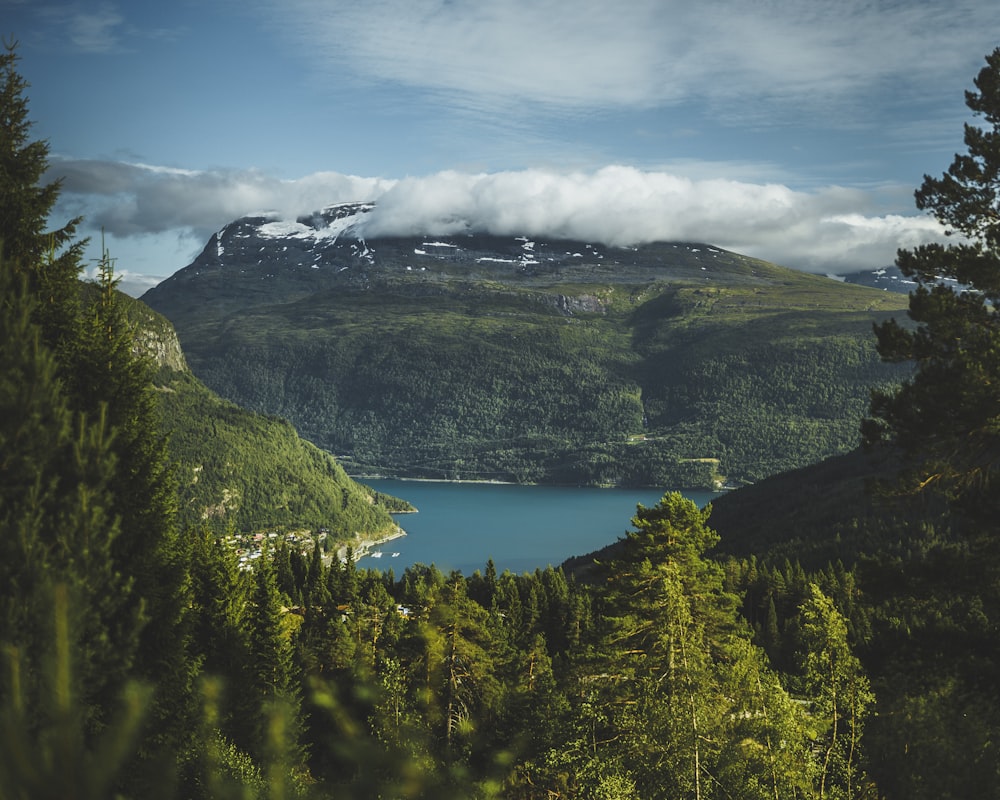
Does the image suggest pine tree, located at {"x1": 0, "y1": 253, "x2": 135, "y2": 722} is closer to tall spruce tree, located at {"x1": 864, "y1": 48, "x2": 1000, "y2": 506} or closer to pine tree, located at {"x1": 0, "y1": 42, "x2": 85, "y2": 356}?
pine tree, located at {"x1": 0, "y1": 42, "x2": 85, "y2": 356}

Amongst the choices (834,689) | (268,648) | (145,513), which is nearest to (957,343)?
(834,689)

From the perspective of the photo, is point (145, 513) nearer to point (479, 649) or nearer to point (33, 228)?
point (33, 228)

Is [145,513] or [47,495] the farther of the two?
[145,513]

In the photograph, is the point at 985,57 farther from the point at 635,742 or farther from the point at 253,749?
the point at 253,749

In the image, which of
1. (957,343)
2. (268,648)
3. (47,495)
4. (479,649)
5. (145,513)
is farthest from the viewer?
(268,648)

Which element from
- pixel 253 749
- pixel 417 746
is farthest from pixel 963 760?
pixel 253 749

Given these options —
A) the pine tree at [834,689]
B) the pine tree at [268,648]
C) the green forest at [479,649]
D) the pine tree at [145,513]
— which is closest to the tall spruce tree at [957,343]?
the green forest at [479,649]

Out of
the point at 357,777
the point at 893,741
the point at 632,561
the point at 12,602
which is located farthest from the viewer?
the point at 632,561

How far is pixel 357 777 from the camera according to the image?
3629mm

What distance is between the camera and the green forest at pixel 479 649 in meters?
4.15

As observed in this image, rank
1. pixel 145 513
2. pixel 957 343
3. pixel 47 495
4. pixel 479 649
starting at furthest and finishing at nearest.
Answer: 1. pixel 479 649
2. pixel 957 343
3. pixel 145 513
4. pixel 47 495

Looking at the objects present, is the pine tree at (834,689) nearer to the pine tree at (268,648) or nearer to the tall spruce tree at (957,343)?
the tall spruce tree at (957,343)

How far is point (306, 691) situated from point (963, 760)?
80.0 feet

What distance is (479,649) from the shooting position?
1041 inches
